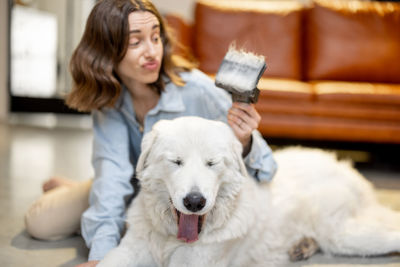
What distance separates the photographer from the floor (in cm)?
222

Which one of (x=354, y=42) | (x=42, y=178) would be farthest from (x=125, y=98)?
(x=354, y=42)

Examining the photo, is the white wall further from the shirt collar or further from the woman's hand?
the woman's hand

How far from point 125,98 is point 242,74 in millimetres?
873

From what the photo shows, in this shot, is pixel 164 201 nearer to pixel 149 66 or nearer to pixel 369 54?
pixel 149 66

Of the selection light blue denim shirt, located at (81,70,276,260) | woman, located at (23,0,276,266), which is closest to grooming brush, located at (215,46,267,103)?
woman, located at (23,0,276,266)

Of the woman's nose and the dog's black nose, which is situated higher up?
the woman's nose

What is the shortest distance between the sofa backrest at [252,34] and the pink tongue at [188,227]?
3.23 metres

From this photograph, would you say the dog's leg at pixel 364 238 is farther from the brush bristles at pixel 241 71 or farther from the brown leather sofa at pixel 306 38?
the brown leather sofa at pixel 306 38

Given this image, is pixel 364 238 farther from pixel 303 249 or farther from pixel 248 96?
pixel 248 96

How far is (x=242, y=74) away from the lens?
179cm

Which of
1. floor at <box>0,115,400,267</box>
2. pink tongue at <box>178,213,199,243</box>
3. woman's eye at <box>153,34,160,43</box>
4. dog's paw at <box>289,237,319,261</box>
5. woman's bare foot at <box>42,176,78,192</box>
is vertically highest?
woman's eye at <box>153,34,160,43</box>

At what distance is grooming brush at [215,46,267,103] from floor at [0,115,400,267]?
95 centimetres

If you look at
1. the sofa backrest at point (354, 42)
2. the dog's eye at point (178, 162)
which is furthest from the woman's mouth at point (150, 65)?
the sofa backrest at point (354, 42)

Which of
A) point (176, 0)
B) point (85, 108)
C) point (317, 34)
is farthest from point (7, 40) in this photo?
point (85, 108)
